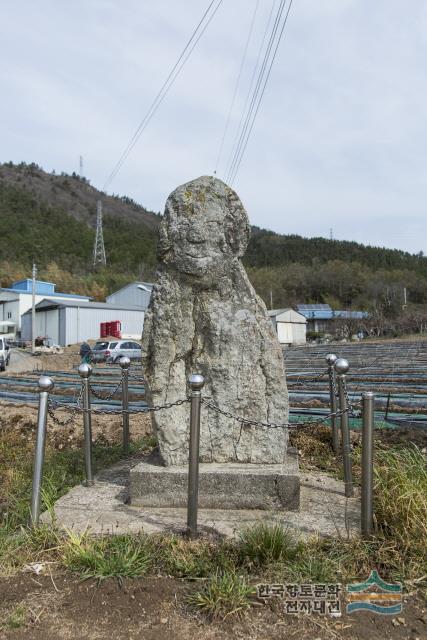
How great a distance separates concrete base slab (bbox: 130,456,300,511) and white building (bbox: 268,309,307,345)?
3869cm

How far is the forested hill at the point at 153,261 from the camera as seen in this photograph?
65.7 metres

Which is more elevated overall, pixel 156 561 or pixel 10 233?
pixel 10 233

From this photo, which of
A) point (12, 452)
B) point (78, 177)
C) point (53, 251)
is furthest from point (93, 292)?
point (78, 177)

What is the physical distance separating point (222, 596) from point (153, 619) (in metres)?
0.39

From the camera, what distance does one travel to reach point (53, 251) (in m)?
73.9

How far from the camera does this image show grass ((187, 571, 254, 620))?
8.88 ft

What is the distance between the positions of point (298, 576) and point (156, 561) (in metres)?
0.90

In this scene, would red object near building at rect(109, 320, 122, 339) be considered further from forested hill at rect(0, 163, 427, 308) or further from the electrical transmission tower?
the electrical transmission tower

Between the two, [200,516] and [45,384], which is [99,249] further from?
[200,516]

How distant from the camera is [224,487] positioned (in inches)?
160

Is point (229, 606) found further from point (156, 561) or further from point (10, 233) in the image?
point (10, 233)

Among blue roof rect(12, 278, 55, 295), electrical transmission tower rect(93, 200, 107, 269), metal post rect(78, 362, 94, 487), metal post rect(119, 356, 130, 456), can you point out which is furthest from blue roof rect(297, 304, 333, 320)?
metal post rect(78, 362, 94, 487)

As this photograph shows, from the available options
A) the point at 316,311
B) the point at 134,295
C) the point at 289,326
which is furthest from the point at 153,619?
the point at 316,311

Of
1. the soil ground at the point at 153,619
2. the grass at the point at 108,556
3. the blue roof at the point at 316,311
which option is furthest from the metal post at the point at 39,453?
the blue roof at the point at 316,311
